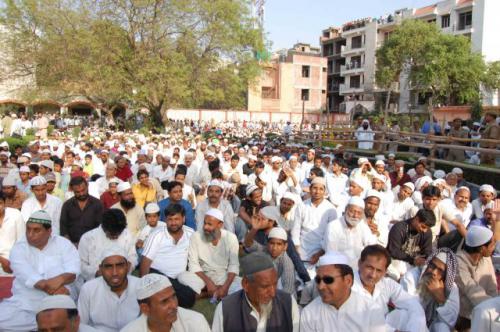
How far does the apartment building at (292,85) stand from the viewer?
47.5m

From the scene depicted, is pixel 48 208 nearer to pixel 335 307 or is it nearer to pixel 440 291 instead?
pixel 335 307

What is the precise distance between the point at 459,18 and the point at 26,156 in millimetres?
37747

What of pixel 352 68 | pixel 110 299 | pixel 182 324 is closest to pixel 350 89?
pixel 352 68

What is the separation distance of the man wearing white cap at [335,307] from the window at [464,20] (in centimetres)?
4002

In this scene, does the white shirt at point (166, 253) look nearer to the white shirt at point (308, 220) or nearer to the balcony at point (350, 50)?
the white shirt at point (308, 220)

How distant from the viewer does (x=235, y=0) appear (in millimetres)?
24703

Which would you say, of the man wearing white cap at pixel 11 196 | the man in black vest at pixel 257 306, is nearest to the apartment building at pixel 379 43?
the man wearing white cap at pixel 11 196

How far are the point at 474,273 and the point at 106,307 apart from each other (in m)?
3.06

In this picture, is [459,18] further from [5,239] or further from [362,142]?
[5,239]

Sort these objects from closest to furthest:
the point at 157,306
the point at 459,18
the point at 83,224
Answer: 1. the point at 157,306
2. the point at 83,224
3. the point at 459,18

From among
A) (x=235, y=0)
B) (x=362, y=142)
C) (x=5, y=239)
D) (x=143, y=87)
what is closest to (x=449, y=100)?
(x=235, y=0)

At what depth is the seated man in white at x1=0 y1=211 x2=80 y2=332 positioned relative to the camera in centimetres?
383

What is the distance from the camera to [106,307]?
3582 mm

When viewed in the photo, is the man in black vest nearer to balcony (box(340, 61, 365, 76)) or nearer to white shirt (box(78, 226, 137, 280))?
white shirt (box(78, 226, 137, 280))
